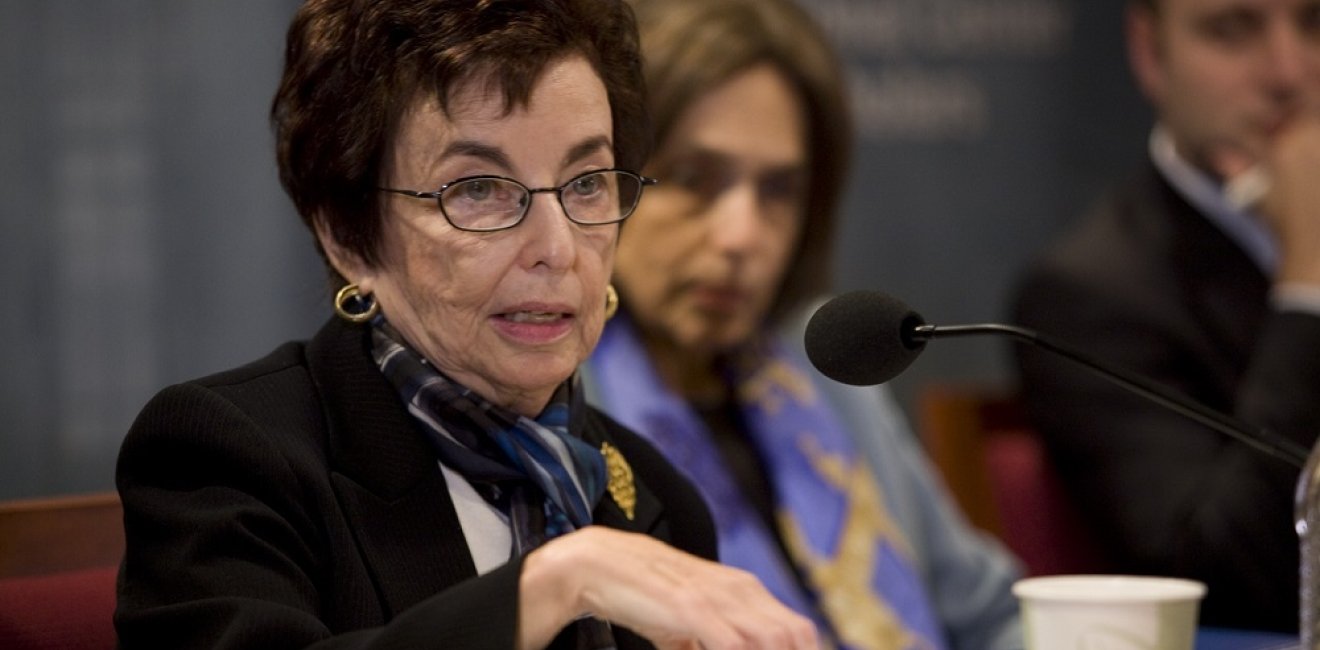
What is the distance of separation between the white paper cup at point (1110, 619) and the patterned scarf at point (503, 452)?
1.37ft

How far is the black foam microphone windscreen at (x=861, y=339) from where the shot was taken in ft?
4.63

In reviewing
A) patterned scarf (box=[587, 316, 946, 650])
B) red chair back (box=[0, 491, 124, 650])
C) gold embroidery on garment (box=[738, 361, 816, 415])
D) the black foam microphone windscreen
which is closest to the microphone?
the black foam microphone windscreen

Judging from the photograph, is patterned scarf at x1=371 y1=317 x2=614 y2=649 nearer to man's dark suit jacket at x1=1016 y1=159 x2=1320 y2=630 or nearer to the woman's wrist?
the woman's wrist

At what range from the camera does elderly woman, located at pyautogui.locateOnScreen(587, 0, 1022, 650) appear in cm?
240

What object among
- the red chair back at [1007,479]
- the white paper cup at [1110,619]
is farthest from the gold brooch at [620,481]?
the red chair back at [1007,479]

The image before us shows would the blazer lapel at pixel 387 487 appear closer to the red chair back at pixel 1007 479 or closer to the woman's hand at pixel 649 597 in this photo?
the woman's hand at pixel 649 597

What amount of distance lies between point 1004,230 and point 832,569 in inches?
93.0

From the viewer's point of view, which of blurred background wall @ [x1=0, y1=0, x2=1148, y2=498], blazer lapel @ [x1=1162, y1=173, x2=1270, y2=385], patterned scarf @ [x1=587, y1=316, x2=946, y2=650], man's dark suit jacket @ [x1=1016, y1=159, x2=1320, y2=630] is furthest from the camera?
blurred background wall @ [x1=0, y1=0, x2=1148, y2=498]

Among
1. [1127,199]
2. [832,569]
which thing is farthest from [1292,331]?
[832,569]

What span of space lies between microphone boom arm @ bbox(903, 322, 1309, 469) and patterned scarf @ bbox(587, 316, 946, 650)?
0.86 metres

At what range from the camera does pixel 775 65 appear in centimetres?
252

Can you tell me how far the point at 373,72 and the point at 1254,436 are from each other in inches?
35.7

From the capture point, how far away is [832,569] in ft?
7.90

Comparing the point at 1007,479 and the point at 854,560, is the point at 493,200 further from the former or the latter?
the point at 1007,479
